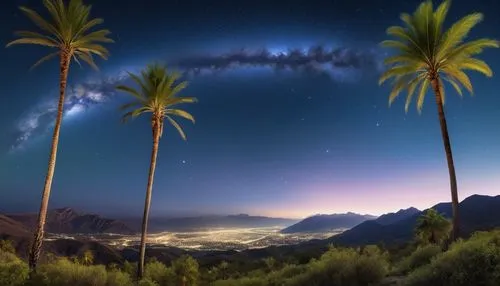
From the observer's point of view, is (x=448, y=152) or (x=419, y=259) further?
(x=448, y=152)

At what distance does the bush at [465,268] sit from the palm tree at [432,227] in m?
27.1

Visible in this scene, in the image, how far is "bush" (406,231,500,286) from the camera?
1264cm

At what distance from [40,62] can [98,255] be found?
15224 centimetres

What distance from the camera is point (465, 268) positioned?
523 inches

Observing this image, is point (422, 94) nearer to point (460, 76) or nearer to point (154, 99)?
point (460, 76)

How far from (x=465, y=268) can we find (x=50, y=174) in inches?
857

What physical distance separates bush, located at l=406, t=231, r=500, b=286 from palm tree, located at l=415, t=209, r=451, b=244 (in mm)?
27114

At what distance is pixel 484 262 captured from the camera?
13070 mm

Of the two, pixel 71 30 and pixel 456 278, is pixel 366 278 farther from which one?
pixel 71 30

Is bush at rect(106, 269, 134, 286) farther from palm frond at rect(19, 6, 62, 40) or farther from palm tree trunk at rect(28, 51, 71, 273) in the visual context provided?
palm frond at rect(19, 6, 62, 40)

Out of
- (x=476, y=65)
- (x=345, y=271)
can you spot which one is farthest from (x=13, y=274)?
(x=476, y=65)

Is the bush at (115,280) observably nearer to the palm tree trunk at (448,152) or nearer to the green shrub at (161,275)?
the green shrub at (161,275)

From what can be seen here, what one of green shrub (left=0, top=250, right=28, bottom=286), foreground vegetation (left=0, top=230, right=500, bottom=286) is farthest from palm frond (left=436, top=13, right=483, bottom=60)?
green shrub (left=0, top=250, right=28, bottom=286)

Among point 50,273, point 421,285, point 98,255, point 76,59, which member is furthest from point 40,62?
point 98,255
